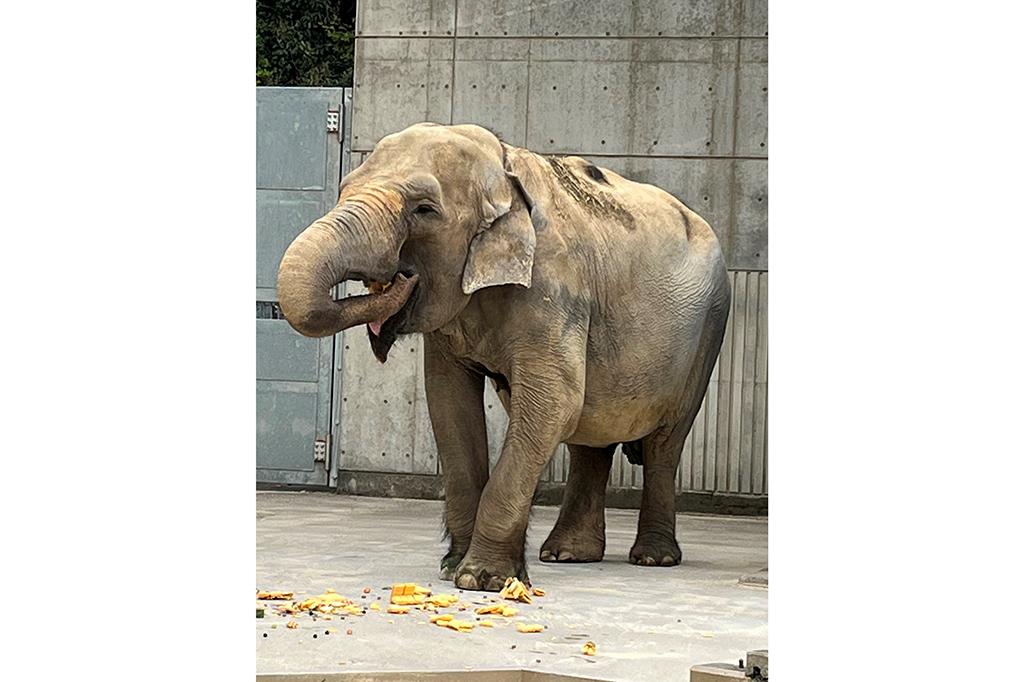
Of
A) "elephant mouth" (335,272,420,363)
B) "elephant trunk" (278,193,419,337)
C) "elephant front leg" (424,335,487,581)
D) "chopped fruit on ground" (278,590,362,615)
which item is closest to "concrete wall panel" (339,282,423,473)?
"elephant front leg" (424,335,487,581)

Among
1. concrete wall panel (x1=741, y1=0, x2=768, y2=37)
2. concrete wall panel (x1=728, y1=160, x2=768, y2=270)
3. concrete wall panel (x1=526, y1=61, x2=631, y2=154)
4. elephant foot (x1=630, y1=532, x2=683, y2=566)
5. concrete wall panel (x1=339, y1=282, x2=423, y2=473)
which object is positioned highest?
concrete wall panel (x1=741, y1=0, x2=768, y2=37)

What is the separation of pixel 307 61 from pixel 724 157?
21.8ft

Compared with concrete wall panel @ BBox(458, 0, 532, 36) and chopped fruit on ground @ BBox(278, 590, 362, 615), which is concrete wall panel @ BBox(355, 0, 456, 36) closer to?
concrete wall panel @ BBox(458, 0, 532, 36)

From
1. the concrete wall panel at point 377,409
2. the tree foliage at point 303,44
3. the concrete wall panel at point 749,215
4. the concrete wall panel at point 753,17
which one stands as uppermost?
the tree foliage at point 303,44

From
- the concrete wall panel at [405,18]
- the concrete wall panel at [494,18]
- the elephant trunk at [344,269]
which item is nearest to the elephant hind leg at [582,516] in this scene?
the elephant trunk at [344,269]

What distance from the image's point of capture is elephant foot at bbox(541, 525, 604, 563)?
22.6ft

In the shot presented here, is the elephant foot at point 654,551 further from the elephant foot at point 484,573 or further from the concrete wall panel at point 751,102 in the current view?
Answer: the concrete wall panel at point 751,102

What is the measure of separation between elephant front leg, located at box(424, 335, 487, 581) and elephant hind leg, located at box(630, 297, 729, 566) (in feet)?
3.50

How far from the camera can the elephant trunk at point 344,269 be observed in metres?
5.13

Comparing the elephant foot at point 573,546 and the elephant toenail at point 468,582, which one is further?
the elephant foot at point 573,546

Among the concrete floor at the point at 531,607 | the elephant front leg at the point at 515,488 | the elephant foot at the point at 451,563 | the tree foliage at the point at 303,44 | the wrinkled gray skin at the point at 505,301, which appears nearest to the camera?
the concrete floor at the point at 531,607

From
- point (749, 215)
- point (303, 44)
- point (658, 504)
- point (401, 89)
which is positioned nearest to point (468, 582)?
point (658, 504)

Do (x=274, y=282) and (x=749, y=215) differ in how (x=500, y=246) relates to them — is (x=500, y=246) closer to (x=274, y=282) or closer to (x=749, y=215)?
(x=749, y=215)

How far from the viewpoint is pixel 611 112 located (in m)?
10.1
